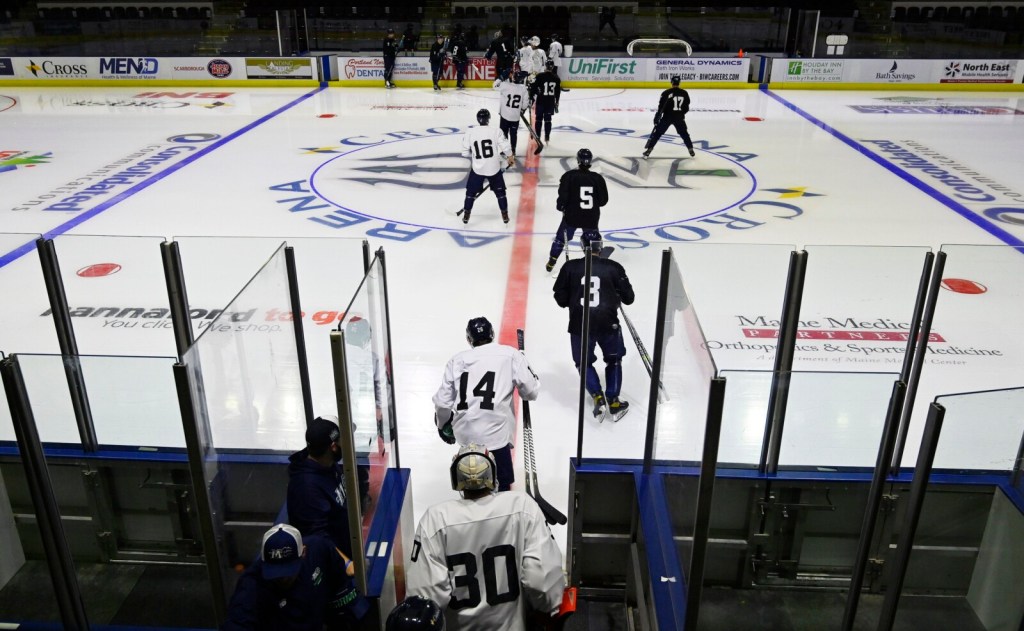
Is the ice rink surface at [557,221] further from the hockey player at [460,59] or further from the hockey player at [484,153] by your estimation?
the hockey player at [460,59]

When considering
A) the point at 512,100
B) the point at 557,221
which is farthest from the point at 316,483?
the point at 512,100

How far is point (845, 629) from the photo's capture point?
2.39 metres

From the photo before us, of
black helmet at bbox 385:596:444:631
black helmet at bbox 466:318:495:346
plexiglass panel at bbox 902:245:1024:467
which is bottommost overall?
plexiglass panel at bbox 902:245:1024:467

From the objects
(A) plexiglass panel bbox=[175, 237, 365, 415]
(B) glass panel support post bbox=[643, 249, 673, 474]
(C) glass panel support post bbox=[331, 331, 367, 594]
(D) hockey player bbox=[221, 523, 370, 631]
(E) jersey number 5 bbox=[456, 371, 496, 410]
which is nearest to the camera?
(C) glass panel support post bbox=[331, 331, 367, 594]

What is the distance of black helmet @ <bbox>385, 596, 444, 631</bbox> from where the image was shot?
5.93 feet

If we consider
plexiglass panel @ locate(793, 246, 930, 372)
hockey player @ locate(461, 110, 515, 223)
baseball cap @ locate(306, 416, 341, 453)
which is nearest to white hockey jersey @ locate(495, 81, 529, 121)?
hockey player @ locate(461, 110, 515, 223)

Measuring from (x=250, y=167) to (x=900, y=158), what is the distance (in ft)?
29.6

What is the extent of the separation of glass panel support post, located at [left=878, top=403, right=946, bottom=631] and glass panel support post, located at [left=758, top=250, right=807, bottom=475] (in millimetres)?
365

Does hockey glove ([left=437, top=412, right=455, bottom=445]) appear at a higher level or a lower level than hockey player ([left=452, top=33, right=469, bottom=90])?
lower

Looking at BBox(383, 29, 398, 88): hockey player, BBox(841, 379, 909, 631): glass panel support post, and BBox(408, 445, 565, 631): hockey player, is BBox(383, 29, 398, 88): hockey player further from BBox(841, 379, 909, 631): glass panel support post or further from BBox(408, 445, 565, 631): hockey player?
BBox(841, 379, 909, 631): glass panel support post

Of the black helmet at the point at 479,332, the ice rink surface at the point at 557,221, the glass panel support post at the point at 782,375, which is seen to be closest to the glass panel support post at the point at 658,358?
the ice rink surface at the point at 557,221

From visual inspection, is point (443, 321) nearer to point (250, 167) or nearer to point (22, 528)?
point (22, 528)

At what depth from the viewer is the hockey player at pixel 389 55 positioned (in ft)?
55.8

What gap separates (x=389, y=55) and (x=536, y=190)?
29.6 feet
